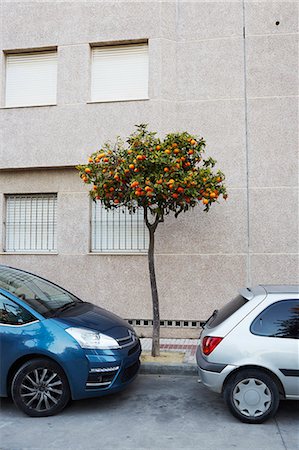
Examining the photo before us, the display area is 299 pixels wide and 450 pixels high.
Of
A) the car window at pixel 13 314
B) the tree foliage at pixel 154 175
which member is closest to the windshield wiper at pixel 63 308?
the car window at pixel 13 314

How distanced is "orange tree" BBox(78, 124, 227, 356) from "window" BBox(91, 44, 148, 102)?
7.90 feet

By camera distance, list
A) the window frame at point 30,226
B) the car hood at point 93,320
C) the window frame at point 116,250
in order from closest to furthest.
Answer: the car hood at point 93,320, the window frame at point 116,250, the window frame at point 30,226

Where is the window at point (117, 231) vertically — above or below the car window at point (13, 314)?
above

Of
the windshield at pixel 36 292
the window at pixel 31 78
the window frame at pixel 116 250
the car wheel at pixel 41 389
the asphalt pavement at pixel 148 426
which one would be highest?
the window at pixel 31 78

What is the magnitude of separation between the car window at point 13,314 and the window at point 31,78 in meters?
5.38

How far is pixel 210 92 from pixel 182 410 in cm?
604

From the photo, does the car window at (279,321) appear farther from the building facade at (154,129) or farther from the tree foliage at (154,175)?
the building facade at (154,129)

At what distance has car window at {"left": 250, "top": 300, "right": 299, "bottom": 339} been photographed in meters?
4.55

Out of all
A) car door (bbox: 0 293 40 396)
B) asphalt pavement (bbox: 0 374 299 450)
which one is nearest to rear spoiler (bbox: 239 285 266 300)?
asphalt pavement (bbox: 0 374 299 450)

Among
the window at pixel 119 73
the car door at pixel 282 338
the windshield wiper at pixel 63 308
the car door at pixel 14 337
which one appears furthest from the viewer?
the window at pixel 119 73

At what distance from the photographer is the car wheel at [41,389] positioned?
4.77 meters

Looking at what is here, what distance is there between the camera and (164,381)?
19.7 feet

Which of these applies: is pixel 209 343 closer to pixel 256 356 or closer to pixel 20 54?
pixel 256 356

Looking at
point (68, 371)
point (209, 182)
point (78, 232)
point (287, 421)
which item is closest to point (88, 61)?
point (78, 232)
